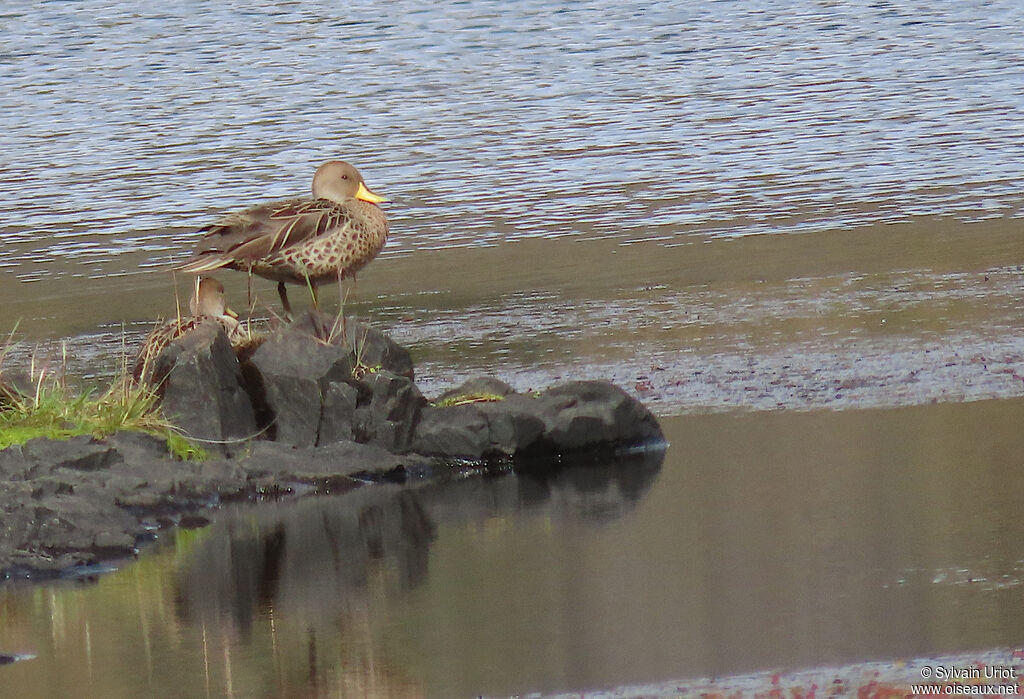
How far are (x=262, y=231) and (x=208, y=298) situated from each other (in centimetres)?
41

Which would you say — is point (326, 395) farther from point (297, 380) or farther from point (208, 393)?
point (208, 393)

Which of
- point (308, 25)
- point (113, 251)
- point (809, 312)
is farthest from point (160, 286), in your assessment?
point (308, 25)

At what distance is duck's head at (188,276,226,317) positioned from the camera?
9633mm

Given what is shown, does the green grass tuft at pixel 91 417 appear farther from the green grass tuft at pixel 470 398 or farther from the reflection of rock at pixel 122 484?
the green grass tuft at pixel 470 398

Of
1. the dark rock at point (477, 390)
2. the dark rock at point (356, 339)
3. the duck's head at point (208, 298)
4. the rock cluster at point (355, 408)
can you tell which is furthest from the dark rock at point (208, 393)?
the dark rock at point (477, 390)

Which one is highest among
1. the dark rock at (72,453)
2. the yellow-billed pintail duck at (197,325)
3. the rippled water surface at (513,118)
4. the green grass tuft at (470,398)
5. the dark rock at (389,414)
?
the yellow-billed pintail duck at (197,325)

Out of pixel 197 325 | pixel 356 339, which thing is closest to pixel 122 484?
pixel 197 325

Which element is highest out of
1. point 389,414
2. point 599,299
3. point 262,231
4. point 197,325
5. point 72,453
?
point 262,231

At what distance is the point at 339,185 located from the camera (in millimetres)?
10016

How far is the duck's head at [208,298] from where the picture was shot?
379 inches

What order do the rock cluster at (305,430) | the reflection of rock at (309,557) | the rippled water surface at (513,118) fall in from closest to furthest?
1. the reflection of rock at (309,557)
2. the rock cluster at (305,430)
3. the rippled water surface at (513,118)

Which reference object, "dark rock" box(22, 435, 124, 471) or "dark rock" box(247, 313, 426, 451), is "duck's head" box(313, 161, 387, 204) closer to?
"dark rock" box(247, 313, 426, 451)

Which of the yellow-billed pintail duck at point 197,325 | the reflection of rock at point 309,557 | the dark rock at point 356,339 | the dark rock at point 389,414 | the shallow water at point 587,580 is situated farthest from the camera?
the yellow-billed pintail duck at point 197,325

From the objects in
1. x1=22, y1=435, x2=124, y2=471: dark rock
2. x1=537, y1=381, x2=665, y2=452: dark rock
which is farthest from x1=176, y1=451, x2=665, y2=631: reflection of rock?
x1=22, y1=435, x2=124, y2=471: dark rock
